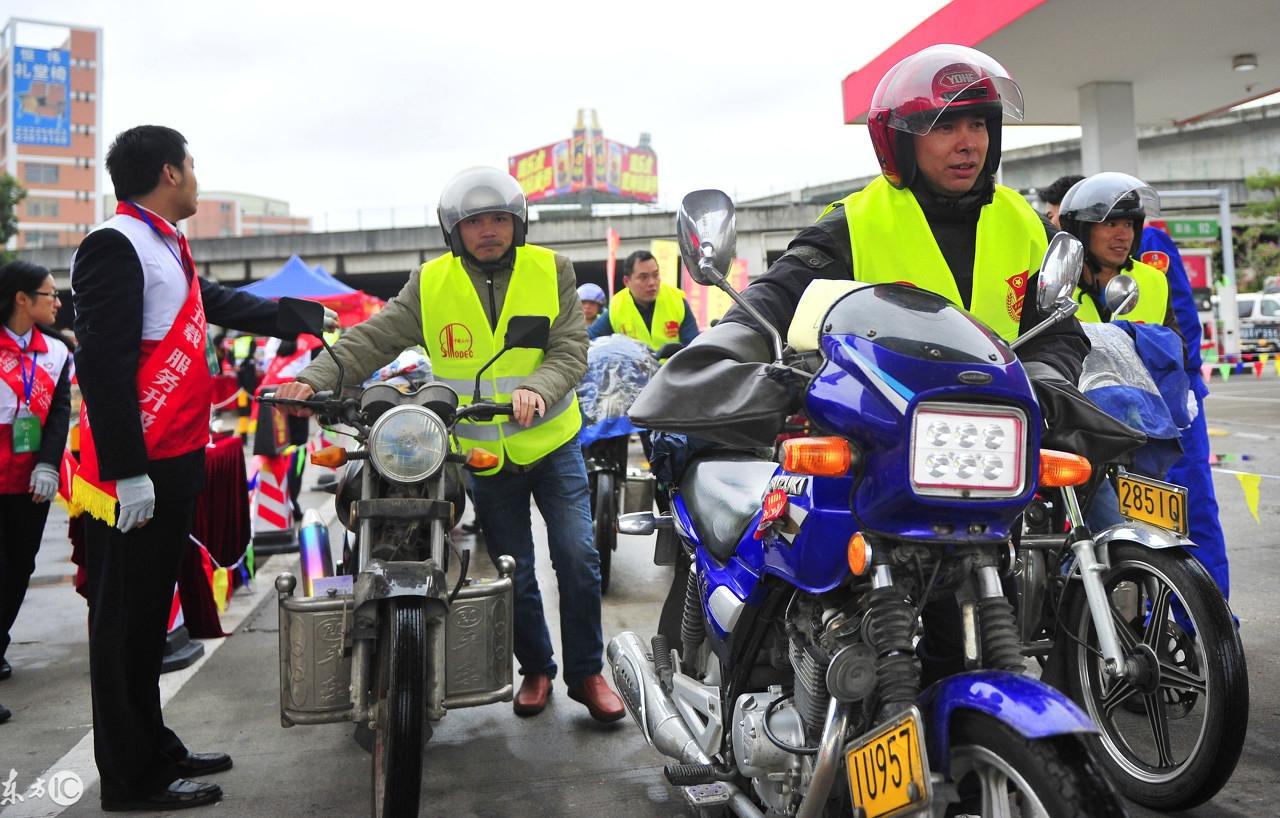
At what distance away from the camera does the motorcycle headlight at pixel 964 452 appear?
80.7 inches

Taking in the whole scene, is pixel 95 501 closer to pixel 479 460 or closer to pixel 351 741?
pixel 479 460

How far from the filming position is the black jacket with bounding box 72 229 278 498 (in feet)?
11.1

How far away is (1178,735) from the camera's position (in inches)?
142

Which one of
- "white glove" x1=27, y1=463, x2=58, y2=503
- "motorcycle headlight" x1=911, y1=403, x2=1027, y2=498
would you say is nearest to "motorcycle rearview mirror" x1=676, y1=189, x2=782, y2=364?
"motorcycle headlight" x1=911, y1=403, x2=1027, y2=498

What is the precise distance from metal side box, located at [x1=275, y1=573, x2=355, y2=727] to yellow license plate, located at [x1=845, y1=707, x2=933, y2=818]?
1693 millimetres

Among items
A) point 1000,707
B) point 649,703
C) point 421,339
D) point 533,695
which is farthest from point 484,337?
point 1000,707

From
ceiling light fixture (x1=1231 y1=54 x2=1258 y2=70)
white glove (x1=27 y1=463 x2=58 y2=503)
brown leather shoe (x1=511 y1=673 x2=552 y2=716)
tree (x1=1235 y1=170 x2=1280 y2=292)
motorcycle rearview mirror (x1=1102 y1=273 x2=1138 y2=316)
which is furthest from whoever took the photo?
tree (x1=1235 y1=170 x2=1280 y2=292)

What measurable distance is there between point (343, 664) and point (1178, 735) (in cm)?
257

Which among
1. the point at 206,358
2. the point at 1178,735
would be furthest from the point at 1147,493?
the point at 206,358

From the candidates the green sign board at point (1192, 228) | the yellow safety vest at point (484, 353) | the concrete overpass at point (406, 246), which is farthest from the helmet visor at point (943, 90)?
the concrete overpass at point (406, 246)

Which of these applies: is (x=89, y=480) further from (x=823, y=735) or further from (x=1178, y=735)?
(x=1178, y=735)

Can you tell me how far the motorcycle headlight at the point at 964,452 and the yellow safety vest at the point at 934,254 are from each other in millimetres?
730

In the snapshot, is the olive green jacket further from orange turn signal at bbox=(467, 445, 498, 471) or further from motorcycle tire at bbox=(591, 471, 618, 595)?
motorcycle tire at bbox=(591, 471, 618, 595)

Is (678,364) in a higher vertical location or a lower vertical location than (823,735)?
higher
